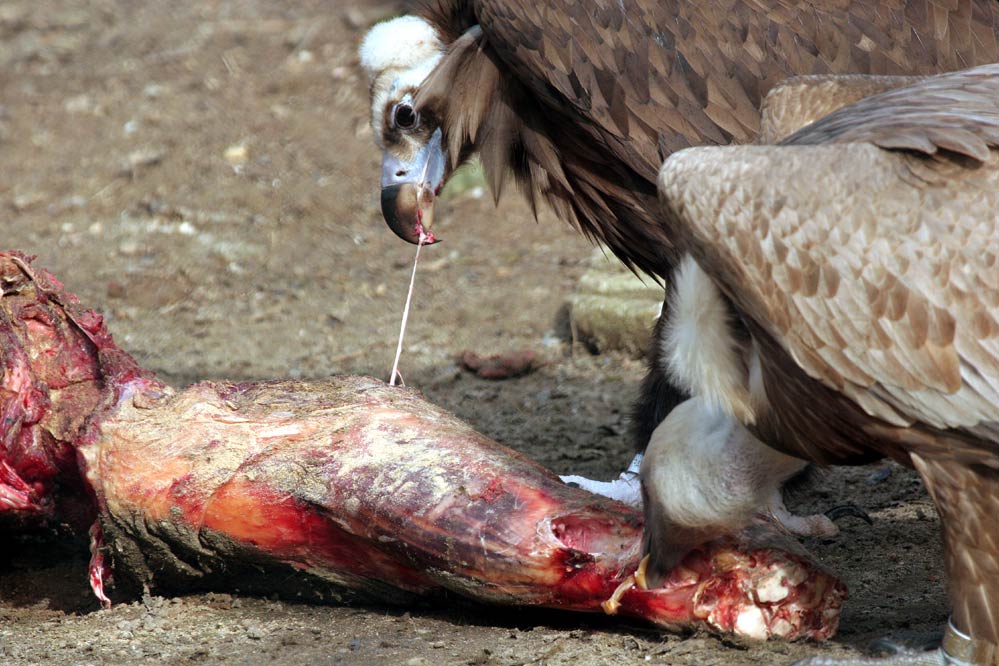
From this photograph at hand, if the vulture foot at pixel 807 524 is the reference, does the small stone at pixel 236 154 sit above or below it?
above

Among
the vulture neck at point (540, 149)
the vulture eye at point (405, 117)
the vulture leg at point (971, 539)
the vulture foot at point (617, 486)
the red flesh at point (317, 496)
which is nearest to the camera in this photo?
the vulture leg at point (971, 539)

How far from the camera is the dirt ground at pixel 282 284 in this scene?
3.03 m

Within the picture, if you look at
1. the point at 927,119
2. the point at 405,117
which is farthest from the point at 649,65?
the point at 927,119

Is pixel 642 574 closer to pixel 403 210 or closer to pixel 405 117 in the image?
pixel 403 210

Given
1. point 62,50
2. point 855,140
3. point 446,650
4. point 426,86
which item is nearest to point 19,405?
point 446,650

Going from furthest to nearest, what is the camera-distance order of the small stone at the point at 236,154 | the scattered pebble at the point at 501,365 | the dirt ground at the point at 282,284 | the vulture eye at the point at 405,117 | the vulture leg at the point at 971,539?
1. the small stone at the point at 236,154
2. the scattered pebble at the point at 501,365
3. the vulture eye at the point at 405,117
4. the dirt ground at the point at 282,284
5. the vulture leg at the point at 971,539

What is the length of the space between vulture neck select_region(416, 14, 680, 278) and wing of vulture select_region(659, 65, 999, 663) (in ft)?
3.60

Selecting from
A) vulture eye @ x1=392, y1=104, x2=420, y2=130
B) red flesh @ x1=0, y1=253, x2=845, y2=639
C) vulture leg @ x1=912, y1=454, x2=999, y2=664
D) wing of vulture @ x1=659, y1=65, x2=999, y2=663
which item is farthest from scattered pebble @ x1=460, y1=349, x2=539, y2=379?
vulture leg @ x1=912, y1=454, x2=999, y2=664

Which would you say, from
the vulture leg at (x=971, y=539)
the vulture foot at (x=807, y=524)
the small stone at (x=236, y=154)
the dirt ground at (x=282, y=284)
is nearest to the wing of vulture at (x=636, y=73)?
the vulture foot at (x=807, y=524)

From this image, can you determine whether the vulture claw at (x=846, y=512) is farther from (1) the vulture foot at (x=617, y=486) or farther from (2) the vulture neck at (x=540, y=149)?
(2) the vulture neck at (x=540, y=149)

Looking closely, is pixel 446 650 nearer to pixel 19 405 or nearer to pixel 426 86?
pixel 19 405

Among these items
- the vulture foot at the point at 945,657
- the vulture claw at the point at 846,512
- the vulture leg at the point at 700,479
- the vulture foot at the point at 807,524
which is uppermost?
the vulture leg at the point at 700,479

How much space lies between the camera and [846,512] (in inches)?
154

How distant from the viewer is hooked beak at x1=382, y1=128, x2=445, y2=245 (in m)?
4.29
